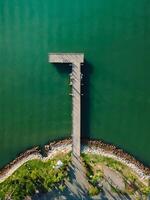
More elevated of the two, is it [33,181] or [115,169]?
[115,169]

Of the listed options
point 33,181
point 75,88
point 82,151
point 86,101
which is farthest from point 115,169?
point 75,88

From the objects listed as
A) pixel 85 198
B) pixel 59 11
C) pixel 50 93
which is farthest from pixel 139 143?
pixel 59 11

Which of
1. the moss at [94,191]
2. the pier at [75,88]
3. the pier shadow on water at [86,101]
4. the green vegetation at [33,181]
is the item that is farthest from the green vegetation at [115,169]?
the pier shadow on water at [86,101]

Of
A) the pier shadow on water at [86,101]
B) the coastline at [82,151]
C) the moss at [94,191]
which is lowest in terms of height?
the moss at [94,191]

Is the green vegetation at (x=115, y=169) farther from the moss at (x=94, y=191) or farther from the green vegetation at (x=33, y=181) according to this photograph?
the green vegetation at (x=33, y=181)

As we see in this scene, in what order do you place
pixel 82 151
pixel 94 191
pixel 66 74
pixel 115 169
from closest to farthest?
pixel 94 191, pixel 115 169, pixel 82 151, pixel 66 74

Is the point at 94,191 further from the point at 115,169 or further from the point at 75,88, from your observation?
the point at 75,88

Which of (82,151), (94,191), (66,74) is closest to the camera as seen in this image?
(94,191)
